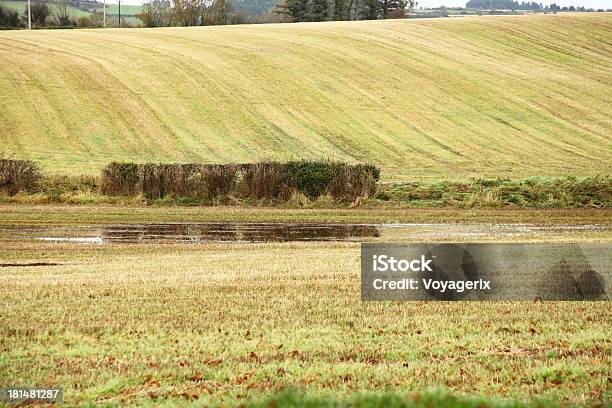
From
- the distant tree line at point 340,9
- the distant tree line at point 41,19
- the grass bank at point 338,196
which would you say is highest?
the distant tree line at point 340,9

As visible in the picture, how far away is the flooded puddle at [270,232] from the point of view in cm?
2384

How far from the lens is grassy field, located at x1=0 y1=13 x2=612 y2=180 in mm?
45812

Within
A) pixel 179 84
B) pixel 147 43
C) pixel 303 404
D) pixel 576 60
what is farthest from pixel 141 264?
pixel 576 60

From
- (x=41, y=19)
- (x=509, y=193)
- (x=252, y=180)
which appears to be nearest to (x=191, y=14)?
(x=41, y=19)

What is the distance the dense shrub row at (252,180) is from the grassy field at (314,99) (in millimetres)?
6948

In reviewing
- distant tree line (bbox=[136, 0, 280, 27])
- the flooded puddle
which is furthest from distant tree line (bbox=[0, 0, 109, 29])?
the flooded puddle

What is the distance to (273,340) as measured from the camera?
36.8ft

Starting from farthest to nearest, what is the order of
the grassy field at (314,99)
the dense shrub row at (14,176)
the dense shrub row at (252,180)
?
1. the grassy field at (314,99)
2. the dense shrub row at (14,176)
3. the dense shrub row at (252,180)

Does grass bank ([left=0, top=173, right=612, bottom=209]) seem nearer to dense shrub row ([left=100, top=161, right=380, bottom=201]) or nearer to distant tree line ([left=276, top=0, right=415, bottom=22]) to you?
dense shrub row ([left=100, top=161, right=380, bottom=201])

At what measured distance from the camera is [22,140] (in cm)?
4469

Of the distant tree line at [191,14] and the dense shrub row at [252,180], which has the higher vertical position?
the distant tree line at [191,14]

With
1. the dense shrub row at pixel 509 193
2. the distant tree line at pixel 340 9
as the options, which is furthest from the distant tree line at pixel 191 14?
the dense shrub row at pixel 509 193

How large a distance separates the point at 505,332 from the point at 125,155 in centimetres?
3469

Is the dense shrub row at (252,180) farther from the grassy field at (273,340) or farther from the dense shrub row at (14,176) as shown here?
the grassy field at (273,340)
